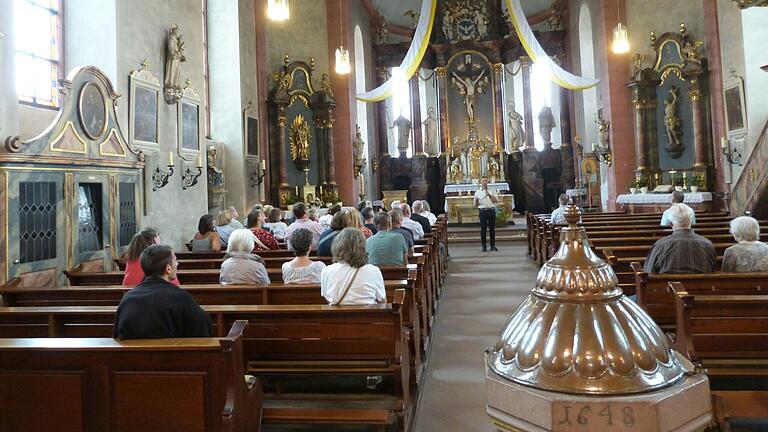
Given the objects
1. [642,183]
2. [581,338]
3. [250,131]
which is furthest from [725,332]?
[642,183]

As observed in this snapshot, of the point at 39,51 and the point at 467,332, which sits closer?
the point at 467,332

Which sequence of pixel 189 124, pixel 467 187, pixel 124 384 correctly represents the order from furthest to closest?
pixel 467 187, pixel 189 124, pixel 124 384

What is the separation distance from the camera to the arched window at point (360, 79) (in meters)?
19.3

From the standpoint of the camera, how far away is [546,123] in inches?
847

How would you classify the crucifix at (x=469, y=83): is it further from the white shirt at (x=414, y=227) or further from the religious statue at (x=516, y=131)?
the white shirt at (x=414, y=227)

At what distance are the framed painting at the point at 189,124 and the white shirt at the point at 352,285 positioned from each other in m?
6.96

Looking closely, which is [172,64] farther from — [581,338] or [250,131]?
[581,338]

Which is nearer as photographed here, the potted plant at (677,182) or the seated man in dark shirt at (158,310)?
the seated man in dark shirt at (158,310)

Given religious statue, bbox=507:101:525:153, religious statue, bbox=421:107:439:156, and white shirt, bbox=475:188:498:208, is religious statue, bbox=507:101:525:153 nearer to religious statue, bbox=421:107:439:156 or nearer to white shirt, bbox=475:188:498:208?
religious statue, bbox=421:107:439:156

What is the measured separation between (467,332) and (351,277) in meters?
2.48

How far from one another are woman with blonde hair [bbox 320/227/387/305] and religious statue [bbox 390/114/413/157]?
1889 centimetres

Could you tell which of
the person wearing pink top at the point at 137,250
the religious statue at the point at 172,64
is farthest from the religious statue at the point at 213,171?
the person wearing pink top at the point at 137,250

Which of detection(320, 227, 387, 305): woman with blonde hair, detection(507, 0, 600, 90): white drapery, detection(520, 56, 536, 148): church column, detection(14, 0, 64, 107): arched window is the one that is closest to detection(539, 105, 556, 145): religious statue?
detection(520, 56, 536, 148): church column

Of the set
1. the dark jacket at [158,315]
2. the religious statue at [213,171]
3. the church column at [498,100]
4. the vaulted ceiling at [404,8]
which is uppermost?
the vaulted ceiling at [404,8]
